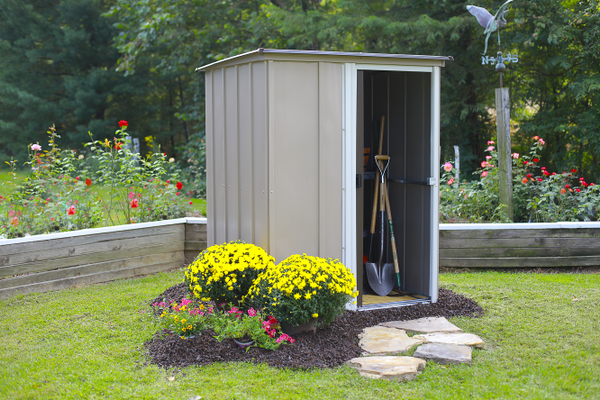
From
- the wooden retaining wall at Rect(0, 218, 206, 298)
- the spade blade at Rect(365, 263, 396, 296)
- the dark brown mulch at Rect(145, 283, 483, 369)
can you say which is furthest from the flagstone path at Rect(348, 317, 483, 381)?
the wooden retaining wall at Rect(0, 218, 206, 298)

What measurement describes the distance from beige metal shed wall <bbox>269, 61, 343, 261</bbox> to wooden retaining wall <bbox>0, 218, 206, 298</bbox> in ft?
6.48

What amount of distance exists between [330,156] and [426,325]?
142cm

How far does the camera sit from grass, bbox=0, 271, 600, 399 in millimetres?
2660

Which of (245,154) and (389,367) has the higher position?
(245,154)

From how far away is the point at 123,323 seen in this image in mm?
3746

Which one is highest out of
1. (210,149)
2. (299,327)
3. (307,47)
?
(307,47)

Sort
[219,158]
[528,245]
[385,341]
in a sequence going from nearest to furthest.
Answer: [385,341], [219,158], [528,245]

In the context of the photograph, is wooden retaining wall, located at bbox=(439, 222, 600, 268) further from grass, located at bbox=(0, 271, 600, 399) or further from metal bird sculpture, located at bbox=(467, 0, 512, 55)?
metal bird sculpture, located at bbox=(467, 0, 512, 55)

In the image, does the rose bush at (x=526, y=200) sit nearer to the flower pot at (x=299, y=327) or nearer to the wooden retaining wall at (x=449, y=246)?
the wooden retaining wall at (x=449, y=246)

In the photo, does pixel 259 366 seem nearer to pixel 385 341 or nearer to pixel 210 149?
pixel 385 341

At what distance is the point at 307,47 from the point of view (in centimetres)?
1107

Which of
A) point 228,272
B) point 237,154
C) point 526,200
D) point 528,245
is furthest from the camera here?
point 526,200

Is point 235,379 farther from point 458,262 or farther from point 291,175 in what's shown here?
point 458,262

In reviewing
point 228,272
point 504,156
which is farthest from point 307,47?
point 228,272
